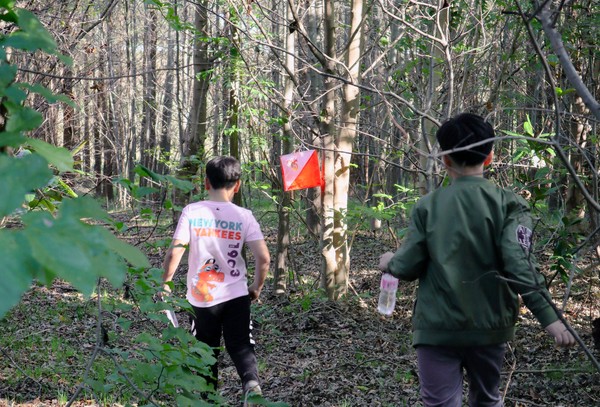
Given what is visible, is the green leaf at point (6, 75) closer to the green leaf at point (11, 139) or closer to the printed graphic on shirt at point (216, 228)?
the green leaf at point (11, 139)

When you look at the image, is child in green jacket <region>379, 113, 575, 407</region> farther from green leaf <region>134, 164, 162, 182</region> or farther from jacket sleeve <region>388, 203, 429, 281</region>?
green leaf <region>134, 164, 162, 182</region>

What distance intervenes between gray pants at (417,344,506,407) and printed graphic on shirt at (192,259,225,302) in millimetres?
1776

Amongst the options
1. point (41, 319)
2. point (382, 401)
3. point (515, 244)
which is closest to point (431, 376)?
point (515, 244)

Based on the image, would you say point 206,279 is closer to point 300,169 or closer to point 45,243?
point 300,169

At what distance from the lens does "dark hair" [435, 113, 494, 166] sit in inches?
114

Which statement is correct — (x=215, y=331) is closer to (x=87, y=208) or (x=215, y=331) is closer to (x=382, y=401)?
(x=382, y=401)

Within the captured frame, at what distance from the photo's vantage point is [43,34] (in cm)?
150

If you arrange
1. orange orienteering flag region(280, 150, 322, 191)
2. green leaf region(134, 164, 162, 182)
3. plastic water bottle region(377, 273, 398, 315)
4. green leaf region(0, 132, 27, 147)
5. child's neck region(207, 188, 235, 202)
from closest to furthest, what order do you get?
1. green leaf region(0, 132, 27, 147)
2. green leaf region(134, 164, 162, 182)
3. plastic water bottle region(377, 273, 398, 315)
4. child's neck region(207, 188, 235, 202)
5. orange orienteering flag region(280, 150, 322, 191)

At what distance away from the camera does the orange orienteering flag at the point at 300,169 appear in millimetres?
7172

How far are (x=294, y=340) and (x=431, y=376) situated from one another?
4.29 metres

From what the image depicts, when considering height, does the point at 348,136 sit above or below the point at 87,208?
below

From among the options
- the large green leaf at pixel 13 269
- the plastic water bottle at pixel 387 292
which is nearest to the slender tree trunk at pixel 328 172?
the plastic water bottle at pixel 387 292

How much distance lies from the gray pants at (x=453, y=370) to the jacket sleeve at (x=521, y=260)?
0.95 feet

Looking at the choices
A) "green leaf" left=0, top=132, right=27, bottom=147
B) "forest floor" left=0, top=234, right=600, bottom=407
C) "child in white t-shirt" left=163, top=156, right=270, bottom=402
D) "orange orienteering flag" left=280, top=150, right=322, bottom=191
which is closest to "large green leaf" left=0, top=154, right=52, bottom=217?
"green leaf" left=0, top=132, right=27, bottom=147
